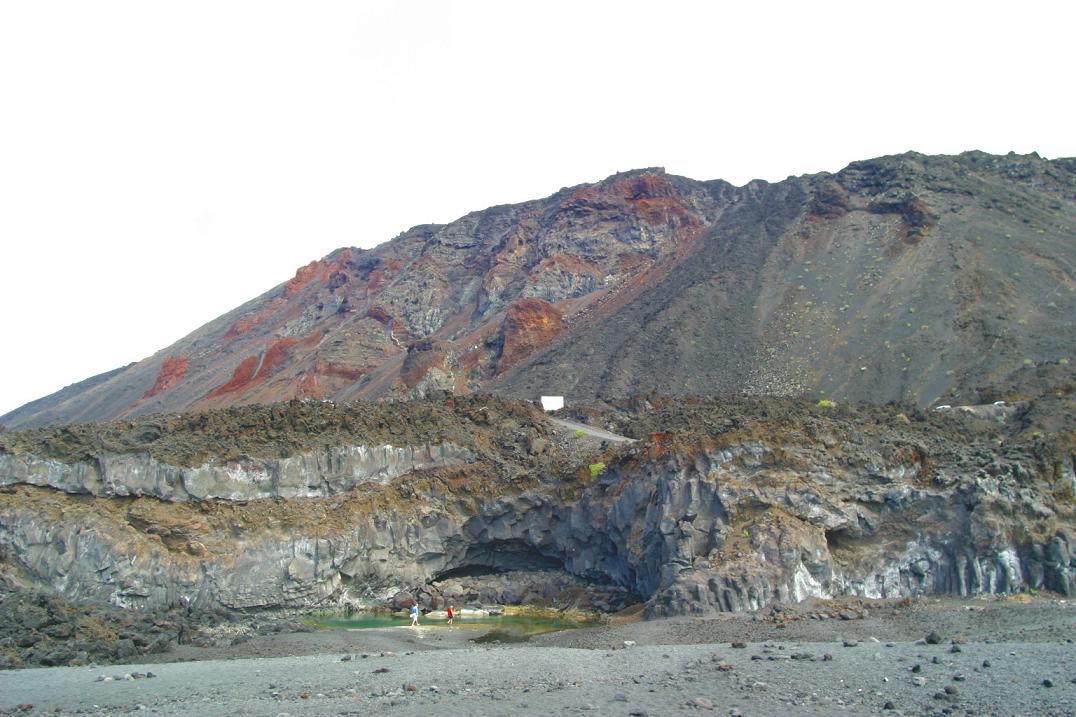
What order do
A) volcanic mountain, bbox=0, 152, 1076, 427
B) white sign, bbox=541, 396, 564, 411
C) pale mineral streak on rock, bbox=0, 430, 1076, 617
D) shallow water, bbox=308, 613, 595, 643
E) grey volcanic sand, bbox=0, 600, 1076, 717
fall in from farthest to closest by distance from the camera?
volcanic mountain, bbox=0, 152, 1076, 427
white sign, bbox=541, 396, 564, 411
shallow water, bbox=308, 613, 595, 643
pale mineral streak on rock, bbox=0, 430, 1076, 617
grey volcanic sand, bbox=0, 600, 1076, 717

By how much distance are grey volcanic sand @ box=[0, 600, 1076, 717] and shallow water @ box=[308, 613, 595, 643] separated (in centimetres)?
355

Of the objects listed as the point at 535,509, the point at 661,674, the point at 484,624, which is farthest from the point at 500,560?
the point at 661,674

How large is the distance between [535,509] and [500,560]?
3.07 metres

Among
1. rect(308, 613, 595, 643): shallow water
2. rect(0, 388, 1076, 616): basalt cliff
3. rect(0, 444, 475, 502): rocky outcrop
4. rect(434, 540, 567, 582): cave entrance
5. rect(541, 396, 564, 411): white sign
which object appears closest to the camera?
rect(0, 388, 1076, 616): basalt cliff

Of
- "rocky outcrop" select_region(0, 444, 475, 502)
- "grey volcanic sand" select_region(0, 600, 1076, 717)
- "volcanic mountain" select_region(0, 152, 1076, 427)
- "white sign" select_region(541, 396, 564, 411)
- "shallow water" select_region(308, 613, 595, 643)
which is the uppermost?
"volcanic mountain" select_region(0, 152, 1076, 427)

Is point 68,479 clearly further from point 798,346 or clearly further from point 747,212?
point 747,212

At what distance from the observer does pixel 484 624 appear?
31.6 metres

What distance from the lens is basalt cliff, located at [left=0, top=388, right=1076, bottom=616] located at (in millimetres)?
27000

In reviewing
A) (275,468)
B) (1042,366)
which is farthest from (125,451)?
(1042,366)

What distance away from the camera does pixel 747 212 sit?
10031cm

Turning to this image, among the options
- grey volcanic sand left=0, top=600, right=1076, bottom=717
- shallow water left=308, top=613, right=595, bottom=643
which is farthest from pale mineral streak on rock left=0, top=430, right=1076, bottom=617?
grey volcanic sand left=0, top=600, right=1076, bottom=717

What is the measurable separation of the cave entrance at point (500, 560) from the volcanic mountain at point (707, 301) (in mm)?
28000

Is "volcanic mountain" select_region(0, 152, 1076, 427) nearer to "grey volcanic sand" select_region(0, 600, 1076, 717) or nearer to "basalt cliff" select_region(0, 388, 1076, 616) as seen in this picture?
"basalt cliff" select_region(0, 388, 1076, 616)

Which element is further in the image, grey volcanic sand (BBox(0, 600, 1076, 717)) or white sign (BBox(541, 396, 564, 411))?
white sign (BBox(541, 396, 564, 411))
